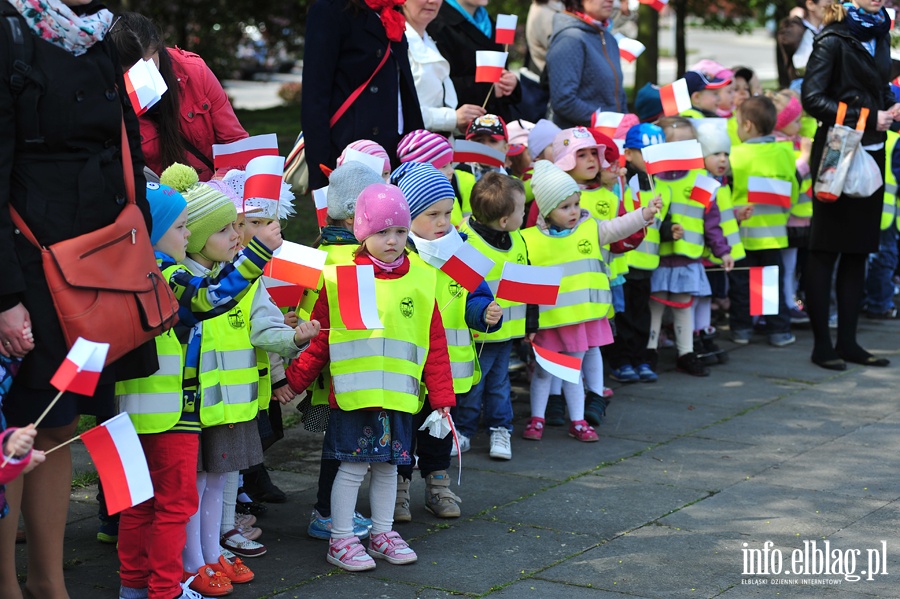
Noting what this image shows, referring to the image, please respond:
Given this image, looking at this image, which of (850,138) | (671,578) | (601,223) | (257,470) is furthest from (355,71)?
(850,138)

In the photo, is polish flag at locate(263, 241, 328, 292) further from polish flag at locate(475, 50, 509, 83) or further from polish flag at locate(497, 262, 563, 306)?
polish flag at locate(475, 50, 509, 83)

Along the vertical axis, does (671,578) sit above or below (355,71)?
below

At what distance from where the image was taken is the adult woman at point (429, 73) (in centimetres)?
676

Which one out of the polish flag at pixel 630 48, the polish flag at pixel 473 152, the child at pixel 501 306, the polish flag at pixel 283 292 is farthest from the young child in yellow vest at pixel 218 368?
the polish flag at pixel 630 48

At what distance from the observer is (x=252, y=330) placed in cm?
453

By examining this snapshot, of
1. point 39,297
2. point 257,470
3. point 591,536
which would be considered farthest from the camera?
point 257,470

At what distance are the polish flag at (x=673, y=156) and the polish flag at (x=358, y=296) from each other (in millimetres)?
2758

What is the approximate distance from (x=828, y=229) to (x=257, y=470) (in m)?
4.56

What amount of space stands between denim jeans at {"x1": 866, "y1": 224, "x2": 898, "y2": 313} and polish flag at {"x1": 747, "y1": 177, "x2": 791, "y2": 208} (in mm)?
2031

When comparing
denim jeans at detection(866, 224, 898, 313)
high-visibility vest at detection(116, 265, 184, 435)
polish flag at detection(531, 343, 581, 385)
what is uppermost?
high-visibility vest at detection(116, 265, 184, 435)

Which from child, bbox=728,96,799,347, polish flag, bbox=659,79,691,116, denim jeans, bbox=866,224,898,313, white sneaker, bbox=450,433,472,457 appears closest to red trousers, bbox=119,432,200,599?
white sneaker, bbox=450,433,472,457

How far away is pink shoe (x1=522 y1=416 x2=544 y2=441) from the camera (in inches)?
263

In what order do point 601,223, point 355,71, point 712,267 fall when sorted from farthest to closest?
point 712,267, point 601,223, point 355,71

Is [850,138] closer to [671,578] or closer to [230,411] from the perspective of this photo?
[671,578]
